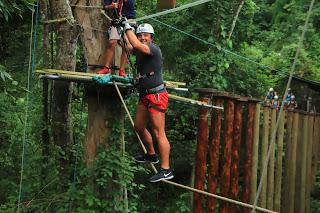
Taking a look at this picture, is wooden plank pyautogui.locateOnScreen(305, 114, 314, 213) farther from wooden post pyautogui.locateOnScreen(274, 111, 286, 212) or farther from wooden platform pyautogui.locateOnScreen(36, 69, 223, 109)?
wooden platform pyautogui.locateOnScreen(36, 69, 223, 109)

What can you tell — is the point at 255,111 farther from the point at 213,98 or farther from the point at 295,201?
the point at 295,201

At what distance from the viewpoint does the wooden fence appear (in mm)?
8445

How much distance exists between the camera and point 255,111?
30.8 ft

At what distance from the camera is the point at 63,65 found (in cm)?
677

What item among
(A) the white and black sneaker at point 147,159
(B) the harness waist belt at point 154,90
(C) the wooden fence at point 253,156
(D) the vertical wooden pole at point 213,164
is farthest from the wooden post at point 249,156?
(B) the harness waist belt at point 154,90

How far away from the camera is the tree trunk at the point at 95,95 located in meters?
6.31

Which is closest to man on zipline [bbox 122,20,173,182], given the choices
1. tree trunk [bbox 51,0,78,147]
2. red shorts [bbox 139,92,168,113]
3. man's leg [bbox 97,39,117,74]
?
red shorts [bbox 139,92,168,113]

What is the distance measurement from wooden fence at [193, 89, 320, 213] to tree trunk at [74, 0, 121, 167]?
1.97 m

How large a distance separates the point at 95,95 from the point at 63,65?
668mm

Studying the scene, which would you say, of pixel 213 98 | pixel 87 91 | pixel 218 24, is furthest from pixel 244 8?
pixel 87 91

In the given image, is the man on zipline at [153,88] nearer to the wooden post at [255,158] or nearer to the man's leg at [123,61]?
the man's leg at [123,61]

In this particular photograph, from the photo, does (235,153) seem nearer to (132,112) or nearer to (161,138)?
(132,112)

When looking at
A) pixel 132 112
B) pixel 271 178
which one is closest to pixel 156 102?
pixel 132 112

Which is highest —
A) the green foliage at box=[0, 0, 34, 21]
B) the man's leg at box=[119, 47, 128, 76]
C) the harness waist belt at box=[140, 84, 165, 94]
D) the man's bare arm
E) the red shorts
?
the green foliage at box=[0, 0, 34, 21]
